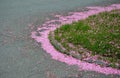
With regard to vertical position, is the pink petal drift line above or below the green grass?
below

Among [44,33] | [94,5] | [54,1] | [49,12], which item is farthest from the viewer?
[54,1]

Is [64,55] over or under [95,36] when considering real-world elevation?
under

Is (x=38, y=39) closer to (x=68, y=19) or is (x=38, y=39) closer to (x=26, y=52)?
(x=26, y=52)

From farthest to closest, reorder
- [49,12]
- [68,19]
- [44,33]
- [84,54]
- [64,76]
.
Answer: [49,12]
[68,19]
[44,33]
[84,54]
[64,76]

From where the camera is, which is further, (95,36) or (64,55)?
(95,36)

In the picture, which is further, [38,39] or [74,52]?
[38,39]


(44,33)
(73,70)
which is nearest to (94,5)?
(44,33)

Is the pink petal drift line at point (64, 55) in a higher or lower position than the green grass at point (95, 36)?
lower

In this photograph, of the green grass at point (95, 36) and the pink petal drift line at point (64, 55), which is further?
the green grass at point (95, 36)
